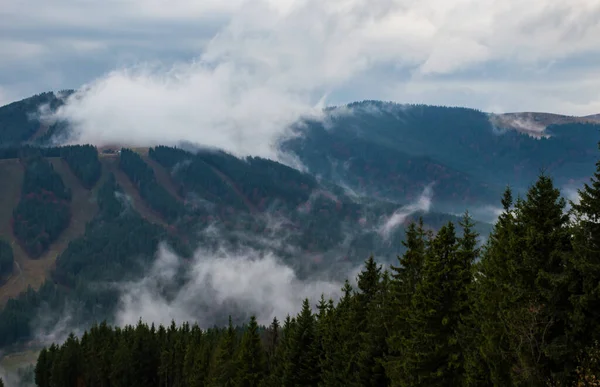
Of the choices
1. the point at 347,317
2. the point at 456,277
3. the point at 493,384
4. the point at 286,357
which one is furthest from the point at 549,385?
the point at 286,357

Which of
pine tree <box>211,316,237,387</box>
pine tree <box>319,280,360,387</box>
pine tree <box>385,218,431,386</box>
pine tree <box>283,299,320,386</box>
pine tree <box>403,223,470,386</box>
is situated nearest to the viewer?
pine tree <box>403,223,470,386</box>

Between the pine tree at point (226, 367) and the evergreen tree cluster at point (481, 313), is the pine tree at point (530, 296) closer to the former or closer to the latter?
the evergreen tree cluster at point (481, 313)

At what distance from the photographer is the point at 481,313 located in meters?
33.7

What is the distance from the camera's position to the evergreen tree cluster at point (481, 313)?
89.9 feet

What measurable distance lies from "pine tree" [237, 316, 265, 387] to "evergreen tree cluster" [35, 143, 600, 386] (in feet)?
29.1

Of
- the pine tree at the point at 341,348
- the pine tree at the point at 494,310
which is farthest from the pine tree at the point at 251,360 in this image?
the pine tree at the point at 494,310

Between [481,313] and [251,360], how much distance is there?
4201 centimetres

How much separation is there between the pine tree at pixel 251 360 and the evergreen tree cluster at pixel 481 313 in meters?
8.87

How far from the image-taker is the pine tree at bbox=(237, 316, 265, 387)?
226 feet

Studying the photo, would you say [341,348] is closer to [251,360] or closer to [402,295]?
[402,295]

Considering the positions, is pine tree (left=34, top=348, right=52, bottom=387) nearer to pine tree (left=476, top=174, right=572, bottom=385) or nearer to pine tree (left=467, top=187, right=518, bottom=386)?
pine tree (left=467, top=187, right=518, bottom=386)

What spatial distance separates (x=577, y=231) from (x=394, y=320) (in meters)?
19.2

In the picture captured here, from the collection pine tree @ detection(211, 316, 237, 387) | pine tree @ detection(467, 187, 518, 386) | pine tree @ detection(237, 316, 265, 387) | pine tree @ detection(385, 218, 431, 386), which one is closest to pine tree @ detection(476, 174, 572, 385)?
pine tree @ detection(467, 187, 518, 386)

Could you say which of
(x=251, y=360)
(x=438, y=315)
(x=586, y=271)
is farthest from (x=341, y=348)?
(x=586, y=271)
